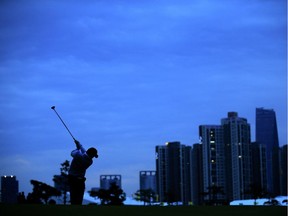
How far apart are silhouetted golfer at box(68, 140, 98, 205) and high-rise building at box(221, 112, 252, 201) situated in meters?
183

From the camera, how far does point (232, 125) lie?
198750 mm

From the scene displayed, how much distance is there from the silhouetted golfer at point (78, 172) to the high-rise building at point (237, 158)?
18284 cm

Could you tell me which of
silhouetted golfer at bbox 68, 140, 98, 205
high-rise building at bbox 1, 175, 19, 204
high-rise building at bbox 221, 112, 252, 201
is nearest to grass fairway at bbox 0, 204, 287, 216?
silhouetted golfer at bbox 68, 140, 98, 205

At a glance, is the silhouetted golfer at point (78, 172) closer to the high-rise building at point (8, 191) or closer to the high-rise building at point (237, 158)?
the high-rise building at point (8, 191)

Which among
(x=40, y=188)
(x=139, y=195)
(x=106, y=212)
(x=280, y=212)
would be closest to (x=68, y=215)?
(x=106, y=212)

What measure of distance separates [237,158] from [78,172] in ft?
613

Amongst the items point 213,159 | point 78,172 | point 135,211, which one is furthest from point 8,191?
point 213,159

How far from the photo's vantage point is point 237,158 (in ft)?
642

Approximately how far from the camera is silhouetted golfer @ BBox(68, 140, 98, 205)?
488 inches

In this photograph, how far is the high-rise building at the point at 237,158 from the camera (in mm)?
194250

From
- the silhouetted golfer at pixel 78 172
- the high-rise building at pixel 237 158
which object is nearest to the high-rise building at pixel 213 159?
the high-rise building at pixel 237 158

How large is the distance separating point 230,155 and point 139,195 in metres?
33.4

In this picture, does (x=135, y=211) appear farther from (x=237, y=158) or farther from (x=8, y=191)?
(x=237, y=158)

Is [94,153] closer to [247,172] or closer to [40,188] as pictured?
[40,188]
